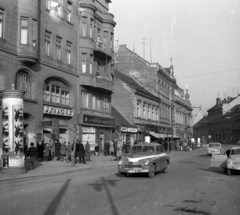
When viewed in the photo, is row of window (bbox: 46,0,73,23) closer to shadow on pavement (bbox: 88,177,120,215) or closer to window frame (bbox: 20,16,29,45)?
window frame (bbox: 20,16,29,45)

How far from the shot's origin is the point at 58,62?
30.5m

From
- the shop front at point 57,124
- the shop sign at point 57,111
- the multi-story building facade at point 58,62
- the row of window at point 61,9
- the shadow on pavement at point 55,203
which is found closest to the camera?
the shadow on pavement at point 55,203

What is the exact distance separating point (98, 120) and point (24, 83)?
11851 mm

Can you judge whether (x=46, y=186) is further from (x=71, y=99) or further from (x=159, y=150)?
(x=71, y=99)

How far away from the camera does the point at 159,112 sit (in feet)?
197

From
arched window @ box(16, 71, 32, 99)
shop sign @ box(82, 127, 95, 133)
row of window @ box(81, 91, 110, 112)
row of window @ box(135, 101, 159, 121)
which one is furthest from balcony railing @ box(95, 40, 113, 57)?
row of window @ box(135, 101, 159, 121)

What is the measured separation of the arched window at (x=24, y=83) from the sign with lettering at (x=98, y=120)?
7997 millimetres

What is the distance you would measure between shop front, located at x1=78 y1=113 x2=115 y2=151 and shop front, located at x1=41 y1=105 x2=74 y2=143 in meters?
1.29

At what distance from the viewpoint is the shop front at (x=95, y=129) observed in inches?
1334

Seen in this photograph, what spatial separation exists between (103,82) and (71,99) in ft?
17.7

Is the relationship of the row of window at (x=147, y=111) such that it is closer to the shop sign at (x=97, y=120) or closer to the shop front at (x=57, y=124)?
the shop sign at (x=97, y=120)

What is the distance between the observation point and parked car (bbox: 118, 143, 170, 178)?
16281 millimetres

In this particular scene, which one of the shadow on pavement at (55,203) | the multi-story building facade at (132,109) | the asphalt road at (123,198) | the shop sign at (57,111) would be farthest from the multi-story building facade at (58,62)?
the shadow on pavement at (55,203)

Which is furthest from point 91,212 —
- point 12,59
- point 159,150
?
point 12,59
